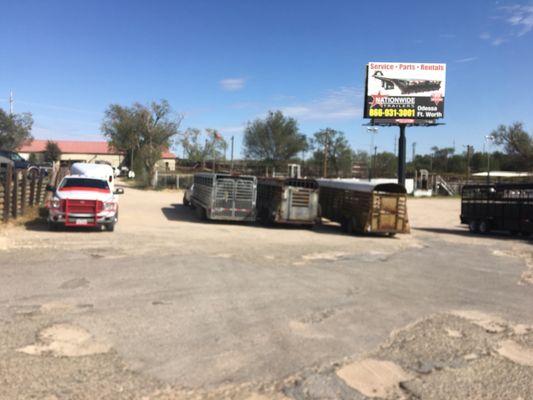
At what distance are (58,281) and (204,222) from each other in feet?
46.2

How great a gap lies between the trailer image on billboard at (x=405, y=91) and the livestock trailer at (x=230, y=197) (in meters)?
21.3

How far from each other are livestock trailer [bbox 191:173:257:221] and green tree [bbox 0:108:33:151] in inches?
2007

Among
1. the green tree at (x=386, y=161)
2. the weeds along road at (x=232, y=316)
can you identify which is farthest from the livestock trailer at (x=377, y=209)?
the green tree at (x=386, y=161)

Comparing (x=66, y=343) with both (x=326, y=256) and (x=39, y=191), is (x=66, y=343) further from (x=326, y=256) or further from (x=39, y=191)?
(x=39, y=191)

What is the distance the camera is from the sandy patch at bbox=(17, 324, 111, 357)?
548cm

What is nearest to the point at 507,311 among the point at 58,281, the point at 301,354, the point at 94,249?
the point at 301,354

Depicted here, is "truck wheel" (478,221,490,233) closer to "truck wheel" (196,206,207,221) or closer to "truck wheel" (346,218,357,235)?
"truck wheel" (346,218,357,235)

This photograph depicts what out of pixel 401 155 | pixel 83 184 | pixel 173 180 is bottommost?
pixel 173 180

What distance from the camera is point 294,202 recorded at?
22375 mm

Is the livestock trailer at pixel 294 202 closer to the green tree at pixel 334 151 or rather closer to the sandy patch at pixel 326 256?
the sandy patch at pixel 326 256

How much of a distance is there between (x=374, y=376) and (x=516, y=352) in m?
2.08

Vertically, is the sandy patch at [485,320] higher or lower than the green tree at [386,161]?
lower

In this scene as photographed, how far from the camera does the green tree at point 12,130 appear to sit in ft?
212

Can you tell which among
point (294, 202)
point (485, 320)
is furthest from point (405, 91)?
point (485, 320)
